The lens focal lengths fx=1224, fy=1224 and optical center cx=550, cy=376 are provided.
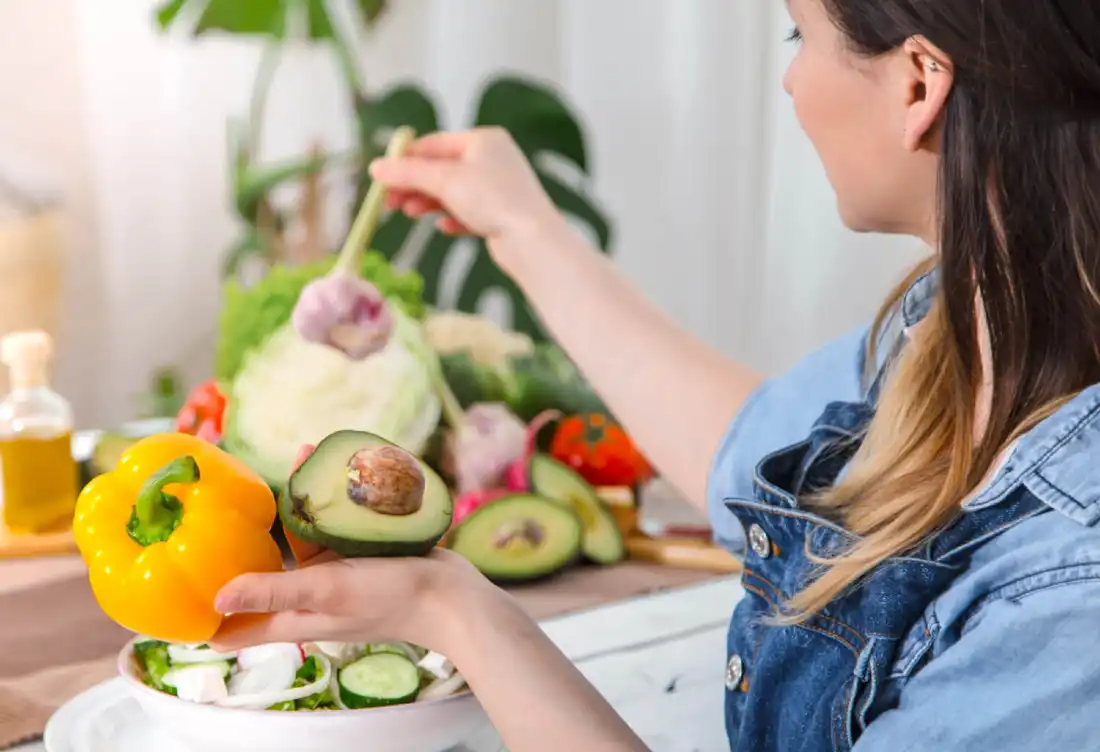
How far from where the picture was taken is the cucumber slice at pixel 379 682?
680mm

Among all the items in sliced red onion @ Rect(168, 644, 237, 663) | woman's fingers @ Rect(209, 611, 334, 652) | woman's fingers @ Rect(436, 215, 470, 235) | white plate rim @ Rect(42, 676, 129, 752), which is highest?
woman's fingers @ Rect(436, 215, 470, 235)

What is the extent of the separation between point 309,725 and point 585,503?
0.55m

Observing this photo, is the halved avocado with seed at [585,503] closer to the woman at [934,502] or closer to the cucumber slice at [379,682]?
the woman at [934,502]

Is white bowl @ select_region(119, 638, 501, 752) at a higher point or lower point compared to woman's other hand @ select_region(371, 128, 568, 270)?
lower

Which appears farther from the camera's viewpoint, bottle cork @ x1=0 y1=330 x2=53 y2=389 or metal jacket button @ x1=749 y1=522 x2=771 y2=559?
bottle cork @ x1=0 y1=330 x2=53 y2=389

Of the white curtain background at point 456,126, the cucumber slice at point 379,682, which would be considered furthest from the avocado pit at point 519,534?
the white curtain background at point 456,126

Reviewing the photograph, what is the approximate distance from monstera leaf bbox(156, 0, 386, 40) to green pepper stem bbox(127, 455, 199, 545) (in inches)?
62.0

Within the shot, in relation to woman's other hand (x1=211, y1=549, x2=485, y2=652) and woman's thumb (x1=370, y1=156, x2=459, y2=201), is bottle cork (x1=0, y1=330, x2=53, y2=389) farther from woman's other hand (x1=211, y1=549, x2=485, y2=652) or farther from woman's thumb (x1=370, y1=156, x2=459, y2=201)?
woman's other hand (x1=211, y1=549, x2=485, y2=652)

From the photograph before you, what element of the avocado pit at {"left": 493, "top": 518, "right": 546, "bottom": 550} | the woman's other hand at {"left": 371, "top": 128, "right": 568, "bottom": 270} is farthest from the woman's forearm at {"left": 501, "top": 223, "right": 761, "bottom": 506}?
the avocado pit at {"left": 493, "top": 518, "right": 546, "bottom": 550}

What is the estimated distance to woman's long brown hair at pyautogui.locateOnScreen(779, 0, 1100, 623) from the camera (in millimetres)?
614

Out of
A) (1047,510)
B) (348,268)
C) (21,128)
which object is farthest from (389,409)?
(21,128)

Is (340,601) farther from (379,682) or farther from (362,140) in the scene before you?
(362,140)

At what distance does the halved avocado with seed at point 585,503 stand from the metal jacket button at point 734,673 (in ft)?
1.15

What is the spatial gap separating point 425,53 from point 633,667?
1846mm
